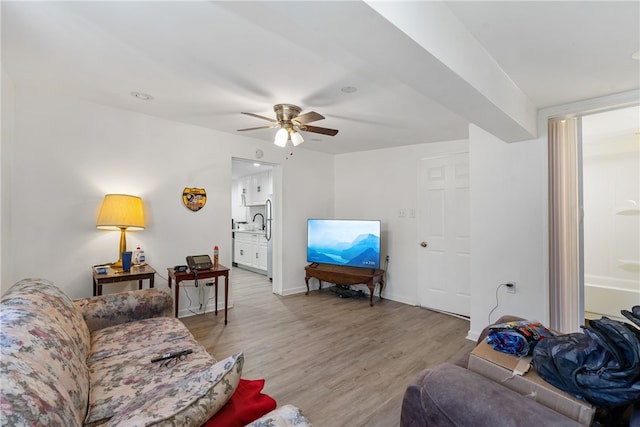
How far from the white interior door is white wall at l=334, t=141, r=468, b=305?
0.38 feet

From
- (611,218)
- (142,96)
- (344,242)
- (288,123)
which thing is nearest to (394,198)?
(344,242)

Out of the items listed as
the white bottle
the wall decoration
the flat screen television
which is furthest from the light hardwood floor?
the wall decoration

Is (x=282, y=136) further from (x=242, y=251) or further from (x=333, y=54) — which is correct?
(x=242, y=251)

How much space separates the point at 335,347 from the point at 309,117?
220cm

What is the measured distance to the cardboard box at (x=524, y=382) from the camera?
1.11 m

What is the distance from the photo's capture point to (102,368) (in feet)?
5.34

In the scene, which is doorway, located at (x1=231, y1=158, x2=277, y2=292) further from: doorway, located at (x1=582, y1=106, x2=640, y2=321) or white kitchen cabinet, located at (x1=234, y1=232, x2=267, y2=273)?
doorway, located at (x1=582, y1=106, x2=640, y2=321)

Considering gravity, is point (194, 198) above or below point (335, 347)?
above

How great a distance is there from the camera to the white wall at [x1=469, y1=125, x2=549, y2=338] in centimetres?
277

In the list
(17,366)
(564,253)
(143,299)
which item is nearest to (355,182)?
(564,253)

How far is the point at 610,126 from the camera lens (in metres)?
3.46

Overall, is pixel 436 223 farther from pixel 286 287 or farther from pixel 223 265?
pixel 223 265

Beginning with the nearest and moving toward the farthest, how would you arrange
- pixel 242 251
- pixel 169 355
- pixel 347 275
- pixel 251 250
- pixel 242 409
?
1. pixel 242 409
2. pixel 169 355
3. pixel 347 275
4. pixel 251 250
5. pixel 242 251

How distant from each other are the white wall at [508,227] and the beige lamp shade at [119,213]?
350 centimetres
